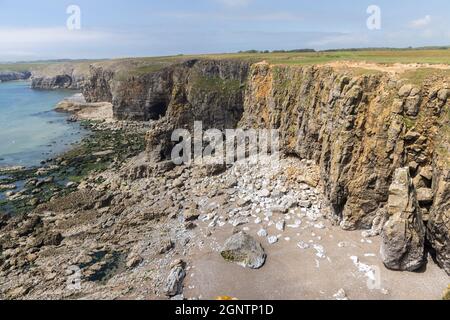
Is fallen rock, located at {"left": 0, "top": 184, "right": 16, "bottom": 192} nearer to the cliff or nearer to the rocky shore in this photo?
the rocky shore

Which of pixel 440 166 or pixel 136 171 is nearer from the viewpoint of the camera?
pixel 440 166

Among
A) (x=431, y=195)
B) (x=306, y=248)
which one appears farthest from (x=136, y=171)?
(x=431, y=195)

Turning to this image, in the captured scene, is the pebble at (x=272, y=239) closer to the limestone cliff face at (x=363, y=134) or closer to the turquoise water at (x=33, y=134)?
the limestone cliff face at (x=363, y=134)

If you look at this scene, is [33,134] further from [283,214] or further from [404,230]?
A: [404,230]

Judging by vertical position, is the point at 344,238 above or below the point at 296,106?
below

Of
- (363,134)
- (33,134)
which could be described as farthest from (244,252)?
(33,134)

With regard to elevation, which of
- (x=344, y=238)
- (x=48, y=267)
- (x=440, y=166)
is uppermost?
(x=440, y=166)
